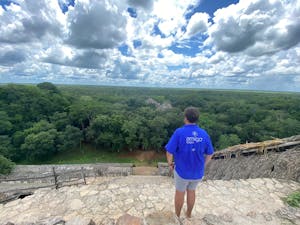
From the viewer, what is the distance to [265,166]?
4457 millimetres

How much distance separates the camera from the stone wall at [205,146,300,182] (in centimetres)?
395

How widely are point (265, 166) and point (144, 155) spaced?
13.4m

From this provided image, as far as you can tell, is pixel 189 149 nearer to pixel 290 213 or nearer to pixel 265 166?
pixel 290 213

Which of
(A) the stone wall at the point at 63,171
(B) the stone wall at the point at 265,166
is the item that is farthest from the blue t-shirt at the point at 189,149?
(A) the stone wall at the point at 63,171

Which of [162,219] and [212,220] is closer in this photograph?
[162,219]

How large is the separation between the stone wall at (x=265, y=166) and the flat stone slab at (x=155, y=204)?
0.30 m

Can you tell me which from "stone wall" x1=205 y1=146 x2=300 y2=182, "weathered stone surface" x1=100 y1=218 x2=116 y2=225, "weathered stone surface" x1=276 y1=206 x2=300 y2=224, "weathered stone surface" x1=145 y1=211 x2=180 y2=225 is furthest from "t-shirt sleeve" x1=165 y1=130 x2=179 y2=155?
"stone wall" x1=205 y1=146 x2=300 y2=182

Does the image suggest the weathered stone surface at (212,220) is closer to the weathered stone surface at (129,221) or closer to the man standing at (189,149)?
the man standing at (189,149)

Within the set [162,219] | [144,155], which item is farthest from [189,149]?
[144,155]

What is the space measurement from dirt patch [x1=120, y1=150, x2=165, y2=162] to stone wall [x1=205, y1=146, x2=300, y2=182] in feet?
36.9

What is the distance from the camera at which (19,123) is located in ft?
66.0

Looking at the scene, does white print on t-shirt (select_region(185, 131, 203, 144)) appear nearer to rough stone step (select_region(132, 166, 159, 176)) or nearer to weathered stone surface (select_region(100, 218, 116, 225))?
weathered stone surface (select_region(100, 218, 116, 225))

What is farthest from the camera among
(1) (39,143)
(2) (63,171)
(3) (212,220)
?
(1) (39,143)

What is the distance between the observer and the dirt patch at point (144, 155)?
55.3 ft
